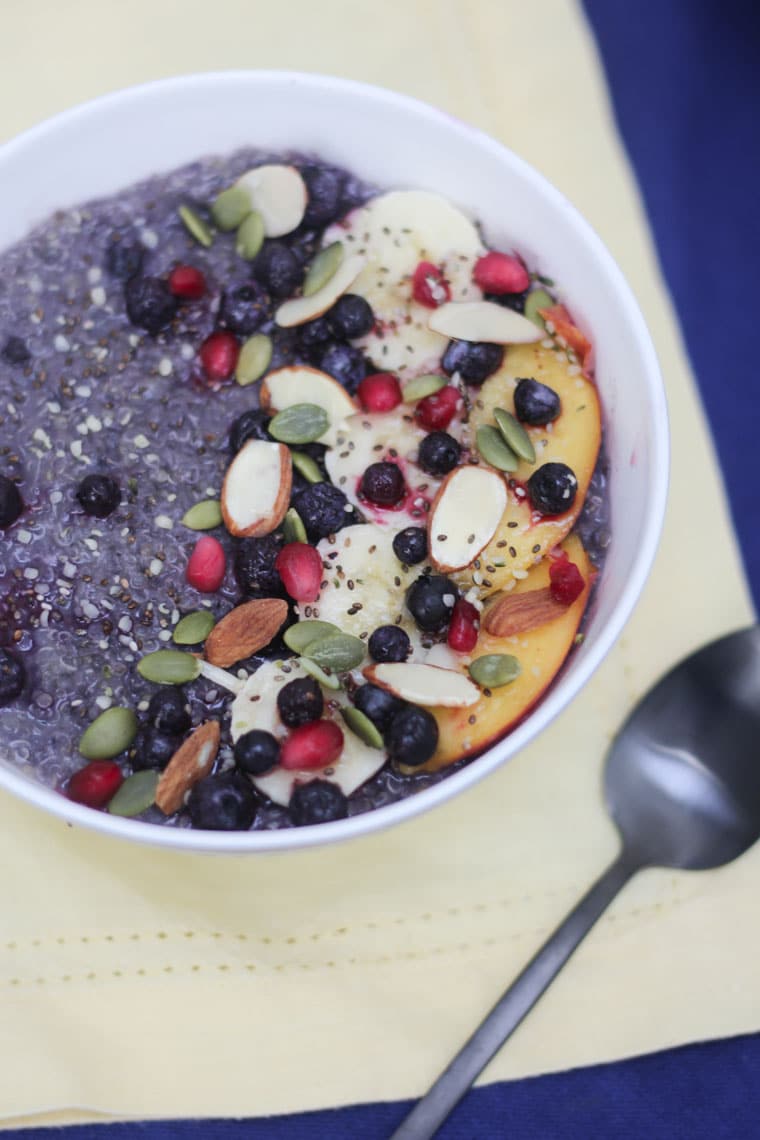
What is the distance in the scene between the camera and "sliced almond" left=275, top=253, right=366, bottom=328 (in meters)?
1.56

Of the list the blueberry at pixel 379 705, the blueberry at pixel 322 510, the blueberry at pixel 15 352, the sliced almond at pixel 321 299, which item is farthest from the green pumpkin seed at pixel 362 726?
the blueberry at pixel 15 352

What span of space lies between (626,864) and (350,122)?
46.4 inches

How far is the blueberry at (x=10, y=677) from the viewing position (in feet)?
4.68

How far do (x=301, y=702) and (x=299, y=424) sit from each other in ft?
1.30

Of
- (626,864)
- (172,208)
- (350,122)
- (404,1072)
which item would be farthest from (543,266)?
(404,1072)

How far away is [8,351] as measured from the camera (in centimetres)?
155

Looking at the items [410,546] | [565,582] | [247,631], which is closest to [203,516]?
[247,631]

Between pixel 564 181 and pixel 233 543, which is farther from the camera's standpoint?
pixel 564 181

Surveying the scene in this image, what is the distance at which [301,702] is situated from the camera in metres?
1.38

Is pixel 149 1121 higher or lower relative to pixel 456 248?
lower

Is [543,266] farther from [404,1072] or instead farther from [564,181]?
[404,1072]

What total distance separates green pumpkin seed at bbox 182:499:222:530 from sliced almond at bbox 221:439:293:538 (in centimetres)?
2

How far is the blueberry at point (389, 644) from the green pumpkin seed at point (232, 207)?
0.67 metres

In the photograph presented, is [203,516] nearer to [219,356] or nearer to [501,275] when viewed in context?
[219,356]
